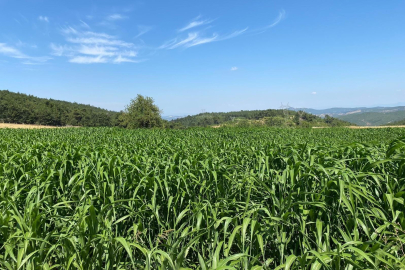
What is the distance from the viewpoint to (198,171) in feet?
10.6

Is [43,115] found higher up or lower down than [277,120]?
higher up

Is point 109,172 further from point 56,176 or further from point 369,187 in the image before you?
point 369,187

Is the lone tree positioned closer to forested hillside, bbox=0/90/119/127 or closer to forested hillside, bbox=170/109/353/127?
forested hillside, bbox=170/109/353/127

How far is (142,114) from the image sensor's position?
53.7 meters

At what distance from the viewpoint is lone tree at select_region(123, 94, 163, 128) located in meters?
52.7

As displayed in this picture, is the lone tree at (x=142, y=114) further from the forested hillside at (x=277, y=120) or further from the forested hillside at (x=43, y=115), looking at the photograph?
the forested hillside at (x=43, y=115)

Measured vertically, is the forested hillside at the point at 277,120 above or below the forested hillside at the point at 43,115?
below

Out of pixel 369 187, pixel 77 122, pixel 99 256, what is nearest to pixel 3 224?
pixel 99 256

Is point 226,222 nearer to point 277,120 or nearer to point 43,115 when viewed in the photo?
point 277,120

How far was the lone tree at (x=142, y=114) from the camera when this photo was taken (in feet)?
173

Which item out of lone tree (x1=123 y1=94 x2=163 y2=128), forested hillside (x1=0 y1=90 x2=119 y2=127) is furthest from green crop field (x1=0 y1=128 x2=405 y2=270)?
forested hillside (x1=0 y1=90 x2=119 y2=127)

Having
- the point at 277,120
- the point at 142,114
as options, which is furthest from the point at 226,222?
the point at 277,120

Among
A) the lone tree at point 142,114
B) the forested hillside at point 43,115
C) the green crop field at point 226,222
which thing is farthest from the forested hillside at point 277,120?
the green crop field at point 226,222

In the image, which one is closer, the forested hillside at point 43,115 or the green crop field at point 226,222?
the green crop field at point 226,222
